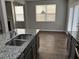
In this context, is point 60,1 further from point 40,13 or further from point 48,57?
point 48,57

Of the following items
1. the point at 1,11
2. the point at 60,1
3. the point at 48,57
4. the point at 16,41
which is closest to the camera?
the point at 16,41

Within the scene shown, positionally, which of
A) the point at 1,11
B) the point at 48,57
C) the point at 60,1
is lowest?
the point at 48,57

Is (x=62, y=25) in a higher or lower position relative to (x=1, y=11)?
lower

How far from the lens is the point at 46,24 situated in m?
7.46

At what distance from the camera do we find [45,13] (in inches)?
289

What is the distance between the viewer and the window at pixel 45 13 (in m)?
7.22

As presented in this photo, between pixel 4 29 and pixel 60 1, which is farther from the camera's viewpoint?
pixel 60 1

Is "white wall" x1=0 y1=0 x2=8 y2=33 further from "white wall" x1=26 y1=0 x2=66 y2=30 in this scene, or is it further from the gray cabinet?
"white wall" x1=26 y1=0 x2=66 y2=30

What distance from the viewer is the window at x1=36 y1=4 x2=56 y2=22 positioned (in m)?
7.22

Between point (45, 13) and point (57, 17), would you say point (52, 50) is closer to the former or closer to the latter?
point (57, 17)

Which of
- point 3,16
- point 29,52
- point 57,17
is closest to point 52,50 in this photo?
point 29,52

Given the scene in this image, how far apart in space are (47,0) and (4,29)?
5378 mm

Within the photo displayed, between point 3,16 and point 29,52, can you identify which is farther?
point 3,16

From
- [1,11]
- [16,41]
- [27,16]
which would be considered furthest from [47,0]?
[16,41]
